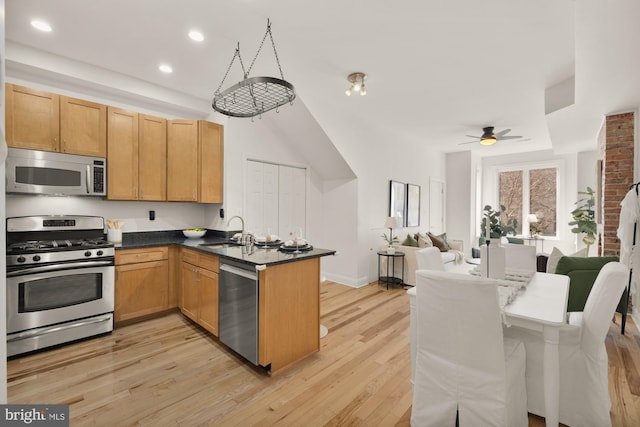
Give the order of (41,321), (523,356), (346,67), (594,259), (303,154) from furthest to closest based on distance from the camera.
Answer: (303,154), (346,67), (594,259), (41,321), (523,356)

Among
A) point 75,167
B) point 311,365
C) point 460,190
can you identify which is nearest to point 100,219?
point 75,167

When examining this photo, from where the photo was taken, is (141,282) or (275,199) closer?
(141,282)

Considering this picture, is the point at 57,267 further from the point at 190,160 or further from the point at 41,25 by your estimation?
the point at 41,25

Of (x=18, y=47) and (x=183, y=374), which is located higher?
(x=18, y=47)

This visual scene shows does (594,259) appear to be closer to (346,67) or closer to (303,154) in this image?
(346,67)

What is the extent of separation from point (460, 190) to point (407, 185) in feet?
7.16

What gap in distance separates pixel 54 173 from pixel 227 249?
194cm

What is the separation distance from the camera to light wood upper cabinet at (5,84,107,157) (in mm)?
2727

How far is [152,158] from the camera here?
361 centimetres

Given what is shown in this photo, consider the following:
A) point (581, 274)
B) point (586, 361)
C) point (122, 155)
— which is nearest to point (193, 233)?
point (122, 155)

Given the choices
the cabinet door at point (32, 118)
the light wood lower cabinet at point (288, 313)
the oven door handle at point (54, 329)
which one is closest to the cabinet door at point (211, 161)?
the cabinet door at point (32, 118)

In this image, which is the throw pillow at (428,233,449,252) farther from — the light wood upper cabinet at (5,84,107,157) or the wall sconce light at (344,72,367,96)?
the light wood upper cabinet at (5,84,107,157)

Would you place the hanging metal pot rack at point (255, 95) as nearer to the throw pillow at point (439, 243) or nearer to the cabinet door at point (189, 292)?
the cabinet door at point (189, 292)

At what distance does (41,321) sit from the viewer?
104 inches
